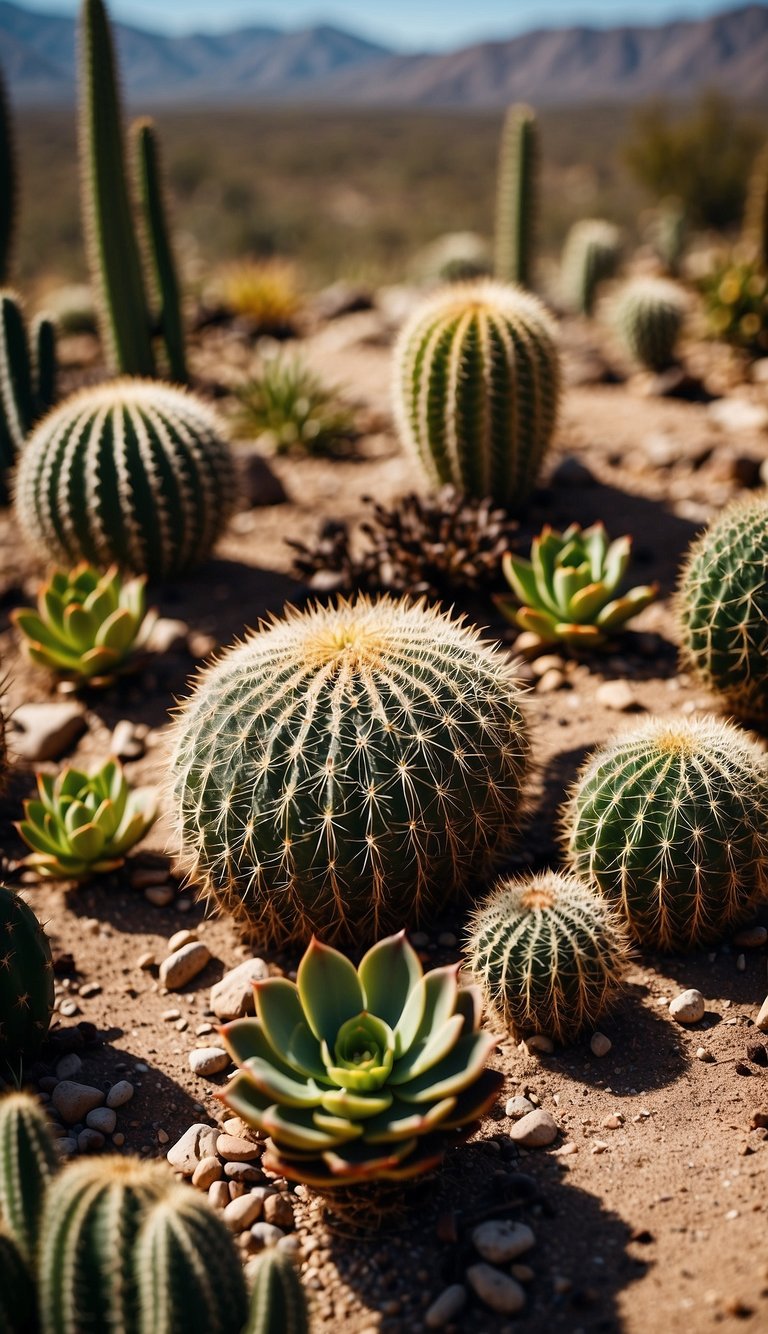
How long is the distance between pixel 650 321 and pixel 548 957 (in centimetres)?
703

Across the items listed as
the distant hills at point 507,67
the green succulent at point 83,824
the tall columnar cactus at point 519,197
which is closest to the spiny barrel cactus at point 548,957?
the green succulent at point 83,824

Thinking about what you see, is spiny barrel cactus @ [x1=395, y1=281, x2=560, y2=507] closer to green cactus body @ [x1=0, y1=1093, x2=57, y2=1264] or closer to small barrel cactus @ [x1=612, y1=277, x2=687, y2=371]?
small barrel cactus @ [x1=612, y1=277, x2=687, y2=371]

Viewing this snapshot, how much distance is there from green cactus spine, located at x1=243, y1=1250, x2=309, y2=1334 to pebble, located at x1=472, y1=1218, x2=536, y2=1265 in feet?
2.03

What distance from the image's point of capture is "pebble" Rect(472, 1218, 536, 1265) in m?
2.69

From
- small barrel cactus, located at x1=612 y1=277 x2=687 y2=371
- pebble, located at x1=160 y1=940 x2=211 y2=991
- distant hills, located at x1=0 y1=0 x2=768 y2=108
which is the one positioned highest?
distant hills, located at x1=0 y1=0 x2=768 y2=108

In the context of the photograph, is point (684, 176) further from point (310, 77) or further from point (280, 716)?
point (310, 77)

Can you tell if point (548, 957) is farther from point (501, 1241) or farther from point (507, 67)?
point (507, 67)

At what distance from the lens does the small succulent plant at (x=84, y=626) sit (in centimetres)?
523

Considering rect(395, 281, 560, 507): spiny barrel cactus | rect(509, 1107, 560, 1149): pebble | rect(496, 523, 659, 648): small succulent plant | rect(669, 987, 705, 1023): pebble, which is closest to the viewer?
rect(509, 1107, 560, 1149): pebble

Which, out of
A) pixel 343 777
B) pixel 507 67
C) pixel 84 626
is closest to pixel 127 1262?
pixel 343 777

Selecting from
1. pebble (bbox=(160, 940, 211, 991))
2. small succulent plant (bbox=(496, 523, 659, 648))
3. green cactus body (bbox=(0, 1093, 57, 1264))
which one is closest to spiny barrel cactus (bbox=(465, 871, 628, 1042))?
pebble (bbox=(160, 940, 211, 991))

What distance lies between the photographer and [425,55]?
15825 centimetres

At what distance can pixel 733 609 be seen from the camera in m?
4.39

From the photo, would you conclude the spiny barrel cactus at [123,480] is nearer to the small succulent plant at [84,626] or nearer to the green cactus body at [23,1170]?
the small succulent plant at [84,626]
